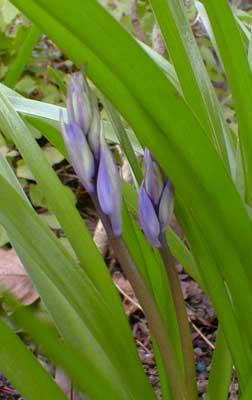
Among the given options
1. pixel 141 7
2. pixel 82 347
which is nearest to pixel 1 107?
pixel 82 347

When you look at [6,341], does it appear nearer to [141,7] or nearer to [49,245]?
[49,245]

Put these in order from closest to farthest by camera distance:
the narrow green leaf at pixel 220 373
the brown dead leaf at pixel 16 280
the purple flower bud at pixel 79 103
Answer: the purple flower bud at pixel 79 103
the narrow green leaf at pixel 220 373
the brown dead leaf at pixel 16 280

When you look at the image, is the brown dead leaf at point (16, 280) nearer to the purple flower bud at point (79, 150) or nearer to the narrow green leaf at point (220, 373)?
the narrow green leaf at point (220, 373)

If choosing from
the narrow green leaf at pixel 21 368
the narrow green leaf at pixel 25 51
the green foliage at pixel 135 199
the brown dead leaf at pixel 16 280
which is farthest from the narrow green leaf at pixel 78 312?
the narrow green leaf at pixel 25 51

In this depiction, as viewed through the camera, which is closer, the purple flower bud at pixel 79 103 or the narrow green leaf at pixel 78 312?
the purple flower bud at pixel 79 103

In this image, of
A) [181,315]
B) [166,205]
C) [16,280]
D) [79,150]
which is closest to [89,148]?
[79,150]

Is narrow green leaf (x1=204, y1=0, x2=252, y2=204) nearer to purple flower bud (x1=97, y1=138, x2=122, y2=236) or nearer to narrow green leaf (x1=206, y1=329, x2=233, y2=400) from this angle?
purple flower bud (x1=97, y1=138, x2=122, y2=236)

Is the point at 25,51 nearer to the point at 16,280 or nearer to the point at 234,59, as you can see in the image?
the point at 16,280
